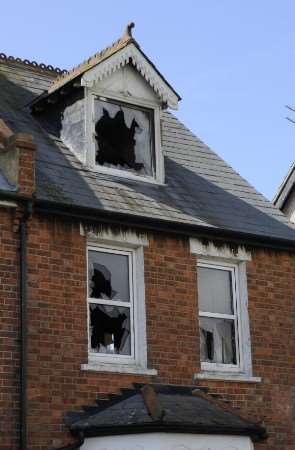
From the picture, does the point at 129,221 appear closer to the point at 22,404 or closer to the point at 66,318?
the point at 66,318

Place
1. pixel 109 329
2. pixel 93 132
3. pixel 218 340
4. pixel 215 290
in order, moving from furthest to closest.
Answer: pixel 93 132 < pixel 215 290 < pixel 218 340 < pixel 109 329

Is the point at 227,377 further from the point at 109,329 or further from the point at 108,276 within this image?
the point at 108,276

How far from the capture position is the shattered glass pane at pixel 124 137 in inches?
620

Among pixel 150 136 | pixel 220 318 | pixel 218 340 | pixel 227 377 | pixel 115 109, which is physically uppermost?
pixel 115 109

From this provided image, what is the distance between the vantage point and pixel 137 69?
51.7ft

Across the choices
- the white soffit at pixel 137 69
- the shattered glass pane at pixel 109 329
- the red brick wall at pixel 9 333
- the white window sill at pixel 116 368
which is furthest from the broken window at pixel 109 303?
the white soffit at pixel 137 69

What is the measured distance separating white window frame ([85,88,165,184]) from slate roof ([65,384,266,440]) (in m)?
3.59

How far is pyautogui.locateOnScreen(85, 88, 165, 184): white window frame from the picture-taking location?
50.5 ft

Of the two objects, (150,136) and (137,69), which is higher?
(137,69)

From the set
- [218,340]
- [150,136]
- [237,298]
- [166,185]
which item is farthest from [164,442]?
[150,136]

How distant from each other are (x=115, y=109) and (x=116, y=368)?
4.50m

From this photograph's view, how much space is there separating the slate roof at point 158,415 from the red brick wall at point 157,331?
0.20 metres

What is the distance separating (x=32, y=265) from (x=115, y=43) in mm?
4451

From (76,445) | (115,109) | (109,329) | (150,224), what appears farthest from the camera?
(115,109)
